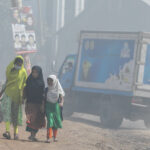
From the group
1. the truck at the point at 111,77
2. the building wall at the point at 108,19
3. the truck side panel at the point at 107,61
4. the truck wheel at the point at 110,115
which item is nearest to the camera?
the truck at the point at 111,77

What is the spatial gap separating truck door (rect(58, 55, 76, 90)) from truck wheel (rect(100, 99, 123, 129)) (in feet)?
5.04

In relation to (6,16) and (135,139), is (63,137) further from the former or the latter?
(6,16)

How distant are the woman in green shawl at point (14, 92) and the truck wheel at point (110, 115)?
6156mm

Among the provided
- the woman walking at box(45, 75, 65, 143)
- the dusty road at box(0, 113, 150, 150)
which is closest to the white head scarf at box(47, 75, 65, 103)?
the woman walking at box(45, 75, 65, 143)

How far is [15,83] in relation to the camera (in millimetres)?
9297

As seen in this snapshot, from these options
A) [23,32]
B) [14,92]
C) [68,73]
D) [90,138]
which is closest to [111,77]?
[68,73]

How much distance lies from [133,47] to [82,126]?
2.75m

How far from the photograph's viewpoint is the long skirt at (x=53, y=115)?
944 centimetres

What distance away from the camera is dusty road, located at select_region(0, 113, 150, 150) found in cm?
918

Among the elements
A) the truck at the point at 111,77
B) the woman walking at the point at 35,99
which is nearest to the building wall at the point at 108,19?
the truck at the point at 111,77

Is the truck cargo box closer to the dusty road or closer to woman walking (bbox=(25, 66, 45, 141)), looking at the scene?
the dusty road

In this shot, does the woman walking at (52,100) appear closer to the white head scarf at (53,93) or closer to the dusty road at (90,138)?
the white head scarf at (53,93)

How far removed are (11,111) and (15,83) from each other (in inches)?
21.7

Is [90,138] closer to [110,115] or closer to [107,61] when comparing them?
[110,115]
